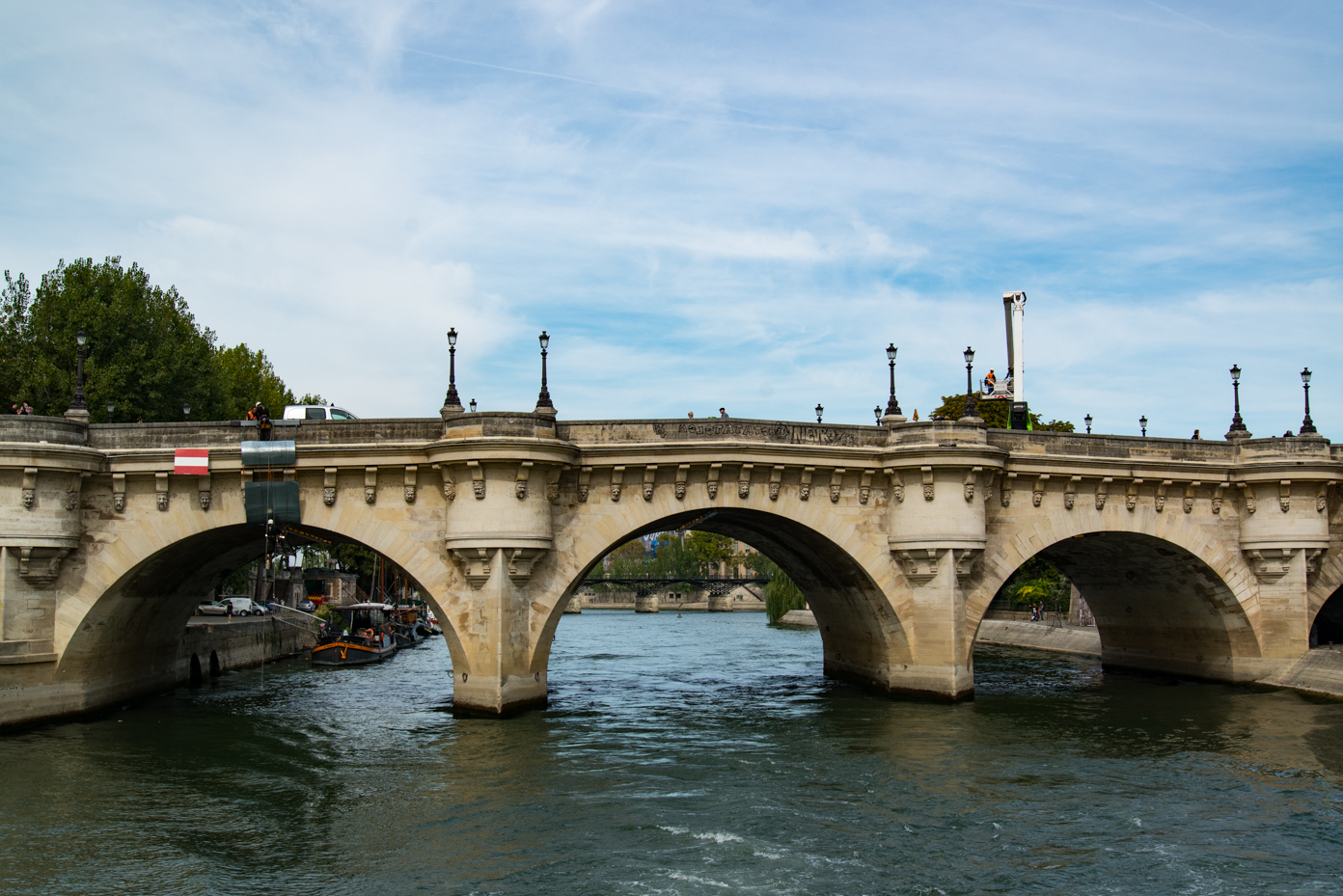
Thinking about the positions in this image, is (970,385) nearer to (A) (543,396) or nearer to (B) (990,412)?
(A) (543,396)

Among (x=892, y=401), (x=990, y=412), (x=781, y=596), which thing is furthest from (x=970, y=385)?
(x=781, y=596)

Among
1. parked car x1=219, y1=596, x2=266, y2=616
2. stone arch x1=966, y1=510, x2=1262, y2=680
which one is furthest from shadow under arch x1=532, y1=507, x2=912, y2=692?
parked car x1=219, y1=596, x2=266, y2=616

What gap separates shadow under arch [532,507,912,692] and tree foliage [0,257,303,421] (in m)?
22.2

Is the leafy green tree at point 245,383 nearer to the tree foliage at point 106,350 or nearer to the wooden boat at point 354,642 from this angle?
the tree foliage at point 106,350

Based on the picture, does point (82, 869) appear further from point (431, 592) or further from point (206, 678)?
point (206, 678)

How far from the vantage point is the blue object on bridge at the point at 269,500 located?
89.2 ft

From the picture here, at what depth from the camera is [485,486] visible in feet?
88.9

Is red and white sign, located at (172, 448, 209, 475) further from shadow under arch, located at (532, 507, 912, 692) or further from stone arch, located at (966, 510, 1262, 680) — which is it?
stone arch, located at (966, 510, 1262, 680)

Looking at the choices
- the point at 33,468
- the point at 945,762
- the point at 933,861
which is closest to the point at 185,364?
the point at 33,468

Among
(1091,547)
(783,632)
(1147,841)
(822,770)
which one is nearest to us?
(1147,841)

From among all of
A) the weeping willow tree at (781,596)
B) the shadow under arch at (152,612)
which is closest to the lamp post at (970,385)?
the shadow under arch at (152,612)

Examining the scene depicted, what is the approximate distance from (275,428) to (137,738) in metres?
8.25

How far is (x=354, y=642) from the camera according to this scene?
48.8 metres

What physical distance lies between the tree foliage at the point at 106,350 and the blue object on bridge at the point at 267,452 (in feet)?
57.0
